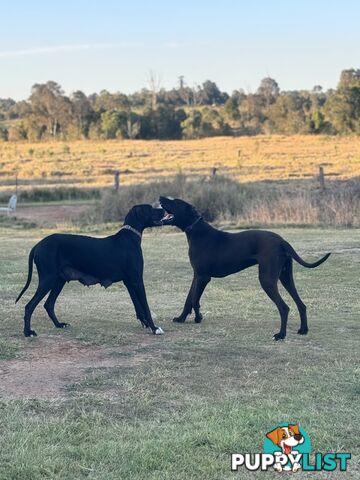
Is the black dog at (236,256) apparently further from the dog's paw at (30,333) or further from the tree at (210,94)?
the tree at (210,94)

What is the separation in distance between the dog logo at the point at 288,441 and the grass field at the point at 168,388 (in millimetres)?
90

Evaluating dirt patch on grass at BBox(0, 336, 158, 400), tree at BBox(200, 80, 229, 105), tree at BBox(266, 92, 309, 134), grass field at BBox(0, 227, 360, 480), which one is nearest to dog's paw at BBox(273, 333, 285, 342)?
grass field at BBox(0, 227, 360, 480)

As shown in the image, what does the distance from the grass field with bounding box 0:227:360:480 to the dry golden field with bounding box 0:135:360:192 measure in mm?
25755

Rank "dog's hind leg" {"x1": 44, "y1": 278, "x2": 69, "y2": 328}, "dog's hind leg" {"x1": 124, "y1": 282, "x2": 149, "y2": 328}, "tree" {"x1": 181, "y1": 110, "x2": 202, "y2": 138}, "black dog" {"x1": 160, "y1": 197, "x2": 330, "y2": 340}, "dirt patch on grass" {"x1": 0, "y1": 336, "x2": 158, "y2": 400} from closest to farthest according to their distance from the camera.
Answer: "dirt patch on grass" {"x1": 0, "y1": 336, "x2": 158, "y2": 400} → "black dog" {"x1": 160, "y1": 197, "x2": 330, "y2": 340} → "dog's hind leg" {"x1": 124, "y1": 282, "x2": 149, "y2": 328} → "dog's hind leg" {"x1": 44, "y1": 278, "x2": 69, "y2": 328} → "tree" {"x1": 181, "y1": 110, "x2": 202, "y2": 138}

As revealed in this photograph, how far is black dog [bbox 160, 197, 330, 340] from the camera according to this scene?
351 inches

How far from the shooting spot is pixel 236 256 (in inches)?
A: 361

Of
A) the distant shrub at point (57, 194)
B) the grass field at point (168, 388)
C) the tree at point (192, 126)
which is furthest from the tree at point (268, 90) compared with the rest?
the grass field at point (168, 388)

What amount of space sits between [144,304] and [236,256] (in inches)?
45.1

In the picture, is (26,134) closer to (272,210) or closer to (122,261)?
(272,210)

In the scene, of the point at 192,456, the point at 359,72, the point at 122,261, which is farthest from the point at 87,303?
the point at 359,72

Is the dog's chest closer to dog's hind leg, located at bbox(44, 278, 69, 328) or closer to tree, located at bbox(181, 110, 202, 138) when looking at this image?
dog's hind leg, located at bbox(44, 278, 69, 328)

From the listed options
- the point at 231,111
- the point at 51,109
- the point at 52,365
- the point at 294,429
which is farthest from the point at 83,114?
the point at 294,429

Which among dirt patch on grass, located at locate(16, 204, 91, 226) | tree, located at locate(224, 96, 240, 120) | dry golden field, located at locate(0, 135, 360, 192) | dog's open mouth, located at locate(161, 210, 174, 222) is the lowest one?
dirt patch on grass, located at locate(16, 204, 91, 226)

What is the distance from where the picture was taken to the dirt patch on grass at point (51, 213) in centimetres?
2764
